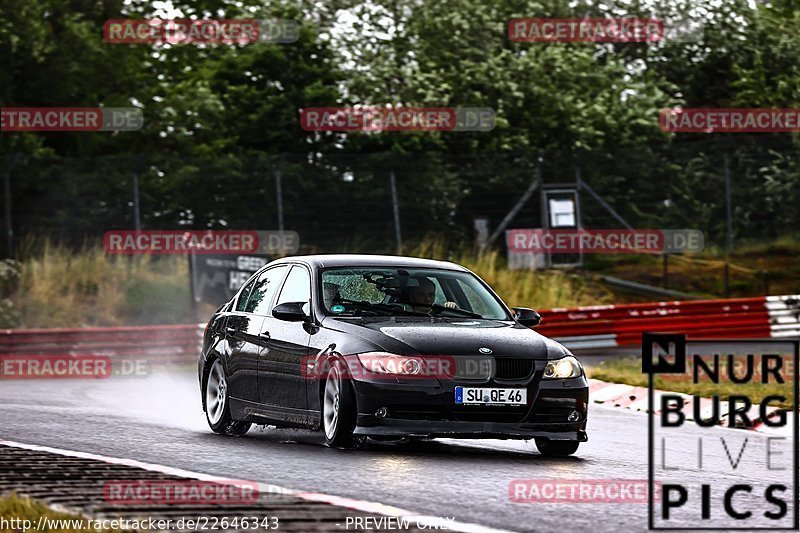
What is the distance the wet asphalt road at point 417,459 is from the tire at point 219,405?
140 millimetres

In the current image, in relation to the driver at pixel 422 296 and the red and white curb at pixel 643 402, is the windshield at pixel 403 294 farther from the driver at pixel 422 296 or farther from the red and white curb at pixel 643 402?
the red and white curb at pixel 643 402

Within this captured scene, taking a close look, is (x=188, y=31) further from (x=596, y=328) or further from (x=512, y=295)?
(x=596, y=328)

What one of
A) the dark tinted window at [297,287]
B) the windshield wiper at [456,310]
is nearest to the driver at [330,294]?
the dark tinted window at [297,287]

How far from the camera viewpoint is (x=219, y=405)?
12812 millimetres

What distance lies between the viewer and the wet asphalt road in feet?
26.9

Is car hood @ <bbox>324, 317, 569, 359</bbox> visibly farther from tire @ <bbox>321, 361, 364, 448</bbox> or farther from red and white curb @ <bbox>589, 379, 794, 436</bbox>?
red and white curb @ <bbox>589, 379, 794, 436</bbox>

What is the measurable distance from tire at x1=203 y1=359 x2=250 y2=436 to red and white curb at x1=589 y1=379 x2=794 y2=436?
440cm

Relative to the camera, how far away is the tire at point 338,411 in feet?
35.2

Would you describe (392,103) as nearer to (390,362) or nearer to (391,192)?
(391,192)

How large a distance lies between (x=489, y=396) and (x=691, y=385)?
287 inches

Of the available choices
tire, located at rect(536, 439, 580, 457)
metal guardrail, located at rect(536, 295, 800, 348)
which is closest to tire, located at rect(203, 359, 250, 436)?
tire, located at rect(536, 439, 580, 457)

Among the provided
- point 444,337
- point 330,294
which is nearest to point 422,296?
point 330,294

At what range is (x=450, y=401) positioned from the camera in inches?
419

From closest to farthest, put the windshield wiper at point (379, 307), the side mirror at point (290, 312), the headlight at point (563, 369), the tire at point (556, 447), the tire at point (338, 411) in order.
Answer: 1. the tire at point (338, 411)
2. the headlight at point (563, 369)
3. the tire at point (556, 447)
4. the side mirror at point (290, 312)
5. the windshield wiper at point (379, 307)
